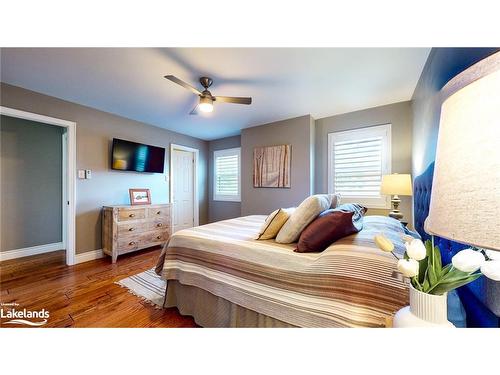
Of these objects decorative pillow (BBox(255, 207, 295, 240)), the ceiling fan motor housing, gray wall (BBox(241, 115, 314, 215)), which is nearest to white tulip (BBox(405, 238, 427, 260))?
decorative pillow (BBox(255, 207, 295, 240))

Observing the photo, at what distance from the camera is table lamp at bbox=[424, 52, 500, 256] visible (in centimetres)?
31

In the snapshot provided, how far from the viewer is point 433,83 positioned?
1.66 m

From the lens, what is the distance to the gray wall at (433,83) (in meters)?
1.08

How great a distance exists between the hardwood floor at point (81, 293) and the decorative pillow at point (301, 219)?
1028 millimetres

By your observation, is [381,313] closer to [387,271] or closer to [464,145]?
[387,271]

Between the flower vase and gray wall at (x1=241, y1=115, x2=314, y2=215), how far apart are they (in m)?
2.73

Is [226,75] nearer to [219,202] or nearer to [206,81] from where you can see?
[206,81]

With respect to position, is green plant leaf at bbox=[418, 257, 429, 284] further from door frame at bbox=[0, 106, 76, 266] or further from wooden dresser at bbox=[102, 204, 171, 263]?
door frame at bbox=[0, 106, 76, 266]

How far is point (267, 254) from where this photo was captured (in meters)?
1.25

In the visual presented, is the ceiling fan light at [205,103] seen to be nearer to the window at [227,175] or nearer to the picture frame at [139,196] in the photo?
the picture frame at [139,196]

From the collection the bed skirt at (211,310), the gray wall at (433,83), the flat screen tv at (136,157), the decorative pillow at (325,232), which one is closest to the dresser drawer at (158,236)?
the flat screen tv at (136,157)

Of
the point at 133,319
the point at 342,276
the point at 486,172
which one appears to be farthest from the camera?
the point at 133,319
